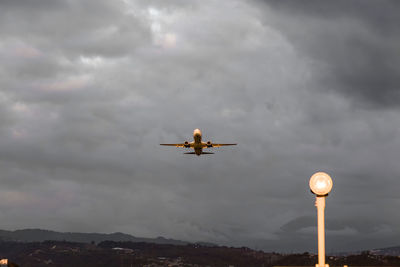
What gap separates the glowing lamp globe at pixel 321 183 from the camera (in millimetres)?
17719

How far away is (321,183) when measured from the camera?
1778cm

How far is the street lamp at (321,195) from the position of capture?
1775 centimetres

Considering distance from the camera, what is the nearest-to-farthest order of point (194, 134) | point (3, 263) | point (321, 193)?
point (321, 193)
point (3, 263)
point (194, 134)

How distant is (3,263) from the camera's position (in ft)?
93.8

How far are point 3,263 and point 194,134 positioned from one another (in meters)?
150

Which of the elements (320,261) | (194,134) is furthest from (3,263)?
(194,134)

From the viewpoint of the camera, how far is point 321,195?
18.1m

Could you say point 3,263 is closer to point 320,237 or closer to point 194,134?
point 320,237

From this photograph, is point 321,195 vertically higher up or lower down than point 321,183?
lower down

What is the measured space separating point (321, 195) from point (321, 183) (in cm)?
50

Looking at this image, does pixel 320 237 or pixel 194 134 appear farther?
pixel 194 134

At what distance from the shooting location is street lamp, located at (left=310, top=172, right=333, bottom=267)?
17750mm

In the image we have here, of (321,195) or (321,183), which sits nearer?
(321,183)

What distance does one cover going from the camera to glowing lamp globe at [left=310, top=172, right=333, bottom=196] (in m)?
17.7
